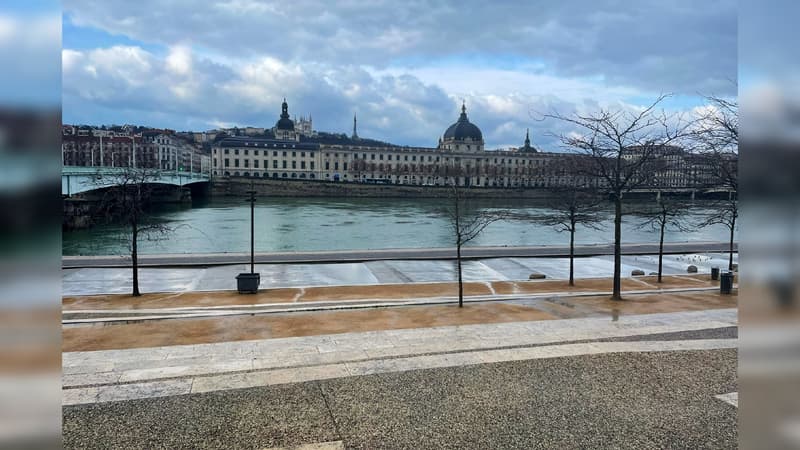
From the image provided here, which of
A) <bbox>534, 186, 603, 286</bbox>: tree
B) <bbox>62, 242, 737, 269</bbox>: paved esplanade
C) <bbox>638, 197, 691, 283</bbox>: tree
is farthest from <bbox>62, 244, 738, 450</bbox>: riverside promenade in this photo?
<bbox>62, 242, 737, 269</bbox>: paved esplanade

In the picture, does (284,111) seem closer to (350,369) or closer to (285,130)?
(285,130)

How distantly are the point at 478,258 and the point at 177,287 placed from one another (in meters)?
14.7

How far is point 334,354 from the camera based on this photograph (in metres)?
9.23

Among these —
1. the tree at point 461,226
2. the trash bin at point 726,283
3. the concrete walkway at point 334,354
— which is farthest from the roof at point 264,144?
the concrete walkway at point 334,354

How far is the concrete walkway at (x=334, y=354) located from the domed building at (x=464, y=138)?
509 feet

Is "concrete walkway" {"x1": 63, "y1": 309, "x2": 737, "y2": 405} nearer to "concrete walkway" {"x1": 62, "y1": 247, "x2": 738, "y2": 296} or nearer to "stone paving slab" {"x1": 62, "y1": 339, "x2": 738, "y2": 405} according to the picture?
"stone paving slab" {"x1": 62, "y1": 339, "x2": 738, "y2": 405}

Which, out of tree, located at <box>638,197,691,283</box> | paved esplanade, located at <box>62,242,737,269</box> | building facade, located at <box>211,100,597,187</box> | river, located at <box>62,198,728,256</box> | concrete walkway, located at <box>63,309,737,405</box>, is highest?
building facade, located at <box>211,100,597,187</box>

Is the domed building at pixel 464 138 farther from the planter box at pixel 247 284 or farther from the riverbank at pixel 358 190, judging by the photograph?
the planter box at pixel 247 284

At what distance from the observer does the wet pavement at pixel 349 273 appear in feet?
66.9

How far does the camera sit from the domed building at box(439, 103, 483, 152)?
541 feet

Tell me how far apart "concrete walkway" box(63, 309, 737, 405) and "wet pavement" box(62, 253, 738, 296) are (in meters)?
9.86

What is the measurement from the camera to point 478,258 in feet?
93.2

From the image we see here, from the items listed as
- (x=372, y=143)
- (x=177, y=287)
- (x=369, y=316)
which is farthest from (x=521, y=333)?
(x=372, y=143)

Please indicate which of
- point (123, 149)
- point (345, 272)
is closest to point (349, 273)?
point (345, 272)
